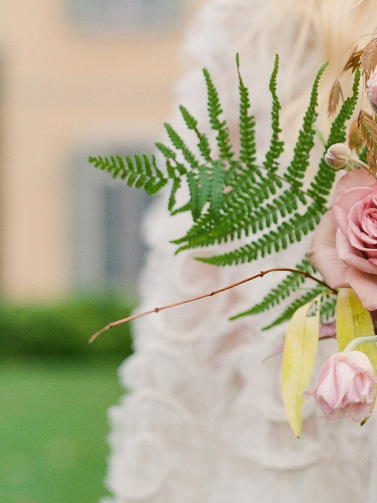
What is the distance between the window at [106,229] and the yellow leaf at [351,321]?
25.7 feet

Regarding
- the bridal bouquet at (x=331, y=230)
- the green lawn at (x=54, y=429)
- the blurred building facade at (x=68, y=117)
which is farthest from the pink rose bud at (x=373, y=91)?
the blurred building facade at (x=68, y=117)

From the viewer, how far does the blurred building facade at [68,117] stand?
8.56 m

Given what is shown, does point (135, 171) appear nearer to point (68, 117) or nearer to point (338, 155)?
point (338, 155)

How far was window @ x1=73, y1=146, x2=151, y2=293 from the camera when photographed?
28.0 ft

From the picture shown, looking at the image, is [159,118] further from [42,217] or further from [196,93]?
[196,93]

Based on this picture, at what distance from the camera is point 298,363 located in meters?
0.60

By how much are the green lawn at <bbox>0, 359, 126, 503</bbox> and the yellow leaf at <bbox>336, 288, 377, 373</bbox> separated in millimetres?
3828

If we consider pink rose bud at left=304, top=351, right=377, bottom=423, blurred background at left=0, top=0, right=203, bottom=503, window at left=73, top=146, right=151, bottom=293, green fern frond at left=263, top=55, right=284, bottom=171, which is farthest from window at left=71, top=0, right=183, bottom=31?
pink rose bud at left=304, top=351, right=377, bottom=423

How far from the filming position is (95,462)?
4820mm

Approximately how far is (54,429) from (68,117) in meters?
4.28

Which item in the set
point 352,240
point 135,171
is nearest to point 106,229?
point 135,171

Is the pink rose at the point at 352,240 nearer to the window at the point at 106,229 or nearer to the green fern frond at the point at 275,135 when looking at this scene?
the green fern frond at the point at 275,135

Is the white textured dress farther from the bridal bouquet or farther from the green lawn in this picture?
the green lawn

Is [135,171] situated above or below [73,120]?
below
